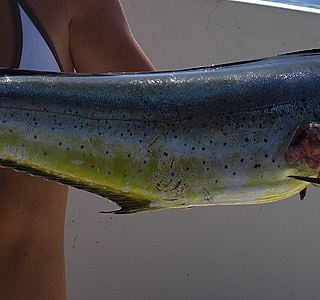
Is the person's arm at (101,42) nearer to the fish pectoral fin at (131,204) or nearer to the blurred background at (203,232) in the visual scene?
the fish pectoral fin at (131,204)

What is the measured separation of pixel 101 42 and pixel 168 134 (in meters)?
0.65

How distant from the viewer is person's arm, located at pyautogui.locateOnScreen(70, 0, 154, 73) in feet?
4.83

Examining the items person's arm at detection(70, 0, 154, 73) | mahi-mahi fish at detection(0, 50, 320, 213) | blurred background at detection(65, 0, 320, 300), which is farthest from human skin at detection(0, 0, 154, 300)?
blurred background at detection(65, 0, 320, 300)

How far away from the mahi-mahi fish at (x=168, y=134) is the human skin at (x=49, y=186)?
13.3 inches

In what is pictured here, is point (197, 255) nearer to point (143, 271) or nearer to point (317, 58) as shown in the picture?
point (143, 271)

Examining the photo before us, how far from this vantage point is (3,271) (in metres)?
1.26

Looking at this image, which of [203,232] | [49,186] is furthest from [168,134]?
[203,232]

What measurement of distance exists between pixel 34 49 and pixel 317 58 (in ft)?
2.70

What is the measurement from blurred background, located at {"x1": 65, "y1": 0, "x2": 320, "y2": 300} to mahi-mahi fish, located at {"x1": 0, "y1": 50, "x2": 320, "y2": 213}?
130 centimetres

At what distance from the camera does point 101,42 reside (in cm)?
149

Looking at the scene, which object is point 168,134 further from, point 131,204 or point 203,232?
point 203,232

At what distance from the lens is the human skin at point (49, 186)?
127 cm

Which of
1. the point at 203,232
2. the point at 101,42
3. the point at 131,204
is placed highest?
the point at 101,42

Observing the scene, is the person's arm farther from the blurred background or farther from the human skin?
the blurred background
